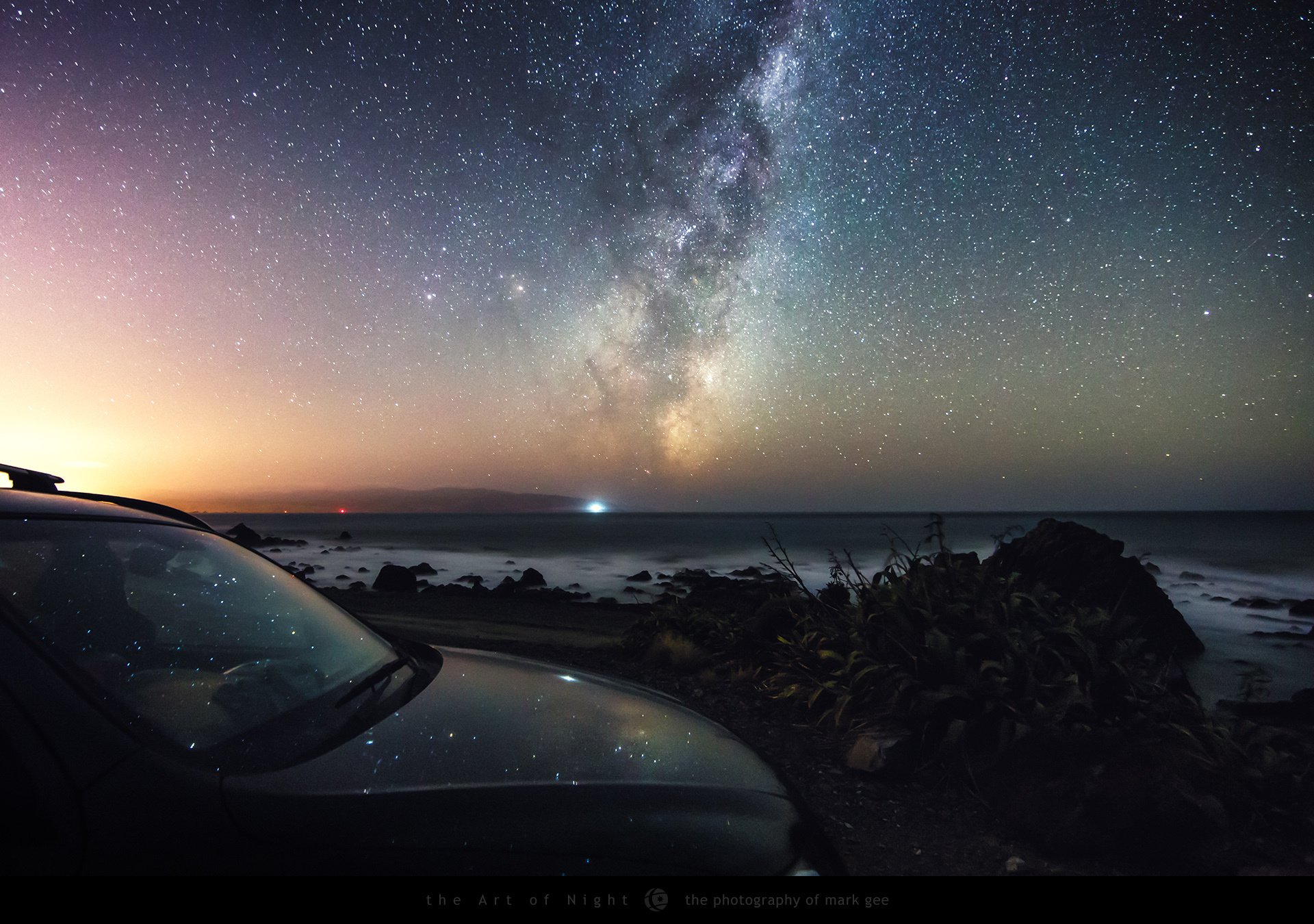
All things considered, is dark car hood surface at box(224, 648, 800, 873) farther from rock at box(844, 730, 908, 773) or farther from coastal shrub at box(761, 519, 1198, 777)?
coastal shrub at box(761, 519, 1198, 777)

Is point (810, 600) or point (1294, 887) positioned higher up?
Result: point (810, 600)

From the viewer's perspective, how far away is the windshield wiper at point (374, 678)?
181cm

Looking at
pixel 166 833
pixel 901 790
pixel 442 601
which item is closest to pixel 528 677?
pixel 166 833

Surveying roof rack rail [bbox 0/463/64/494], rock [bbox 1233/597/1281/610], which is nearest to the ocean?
rock [bbox 1233/597/1281/610]


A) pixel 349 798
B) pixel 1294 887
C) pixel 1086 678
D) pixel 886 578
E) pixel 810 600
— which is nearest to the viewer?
pixel 349 798

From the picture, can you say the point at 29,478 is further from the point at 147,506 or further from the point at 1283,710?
A: the point at 1283,710

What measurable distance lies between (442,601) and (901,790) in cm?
1145

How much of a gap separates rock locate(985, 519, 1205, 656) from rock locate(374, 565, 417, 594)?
50.0ft

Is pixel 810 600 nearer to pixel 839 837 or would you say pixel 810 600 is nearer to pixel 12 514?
pixel 839 837

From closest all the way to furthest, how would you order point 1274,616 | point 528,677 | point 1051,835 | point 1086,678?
point 528,677 < point 1051,835 < point 1086,678 < point 1274,616

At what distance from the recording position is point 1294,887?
2814mm

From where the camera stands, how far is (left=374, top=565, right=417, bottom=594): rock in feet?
53.4

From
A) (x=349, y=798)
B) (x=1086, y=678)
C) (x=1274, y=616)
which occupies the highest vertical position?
(x=349, y=798)

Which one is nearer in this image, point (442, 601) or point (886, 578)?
point (886, 578)
